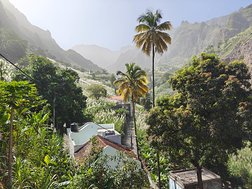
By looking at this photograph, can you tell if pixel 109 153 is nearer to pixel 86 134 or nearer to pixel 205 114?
pixel 205 114

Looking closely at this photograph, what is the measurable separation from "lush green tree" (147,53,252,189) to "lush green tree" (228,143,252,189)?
7447mm

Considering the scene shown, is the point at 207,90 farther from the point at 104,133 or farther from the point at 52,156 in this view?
the point at 104,133

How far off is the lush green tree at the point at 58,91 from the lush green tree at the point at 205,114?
20973mm

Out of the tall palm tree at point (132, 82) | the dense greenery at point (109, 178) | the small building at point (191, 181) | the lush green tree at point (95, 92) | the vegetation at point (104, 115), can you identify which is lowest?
the small building at point (191, 181)

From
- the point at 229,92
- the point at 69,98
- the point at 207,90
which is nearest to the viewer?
the point at 229,92

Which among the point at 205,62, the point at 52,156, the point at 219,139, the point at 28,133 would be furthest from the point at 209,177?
the point at 28,133

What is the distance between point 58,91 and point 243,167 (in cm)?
2381

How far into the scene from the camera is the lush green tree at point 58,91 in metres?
35.9

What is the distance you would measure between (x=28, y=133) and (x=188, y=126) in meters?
9.00

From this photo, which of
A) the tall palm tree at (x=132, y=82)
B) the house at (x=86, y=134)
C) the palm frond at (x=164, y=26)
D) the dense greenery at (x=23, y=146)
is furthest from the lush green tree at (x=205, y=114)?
the house at (x=86, y=134)

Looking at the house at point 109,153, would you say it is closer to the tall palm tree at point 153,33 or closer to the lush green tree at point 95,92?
the tall palm tree at point 153,33

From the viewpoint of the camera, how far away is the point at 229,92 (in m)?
14.4

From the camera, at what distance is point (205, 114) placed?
15750 millimetres

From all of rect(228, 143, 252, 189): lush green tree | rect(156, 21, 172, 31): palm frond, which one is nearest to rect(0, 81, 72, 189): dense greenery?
rect(156, 21, 172, 31): palm frond
